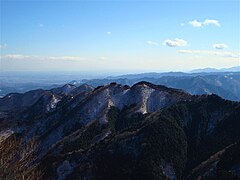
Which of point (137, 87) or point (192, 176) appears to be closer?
point (192, 176)

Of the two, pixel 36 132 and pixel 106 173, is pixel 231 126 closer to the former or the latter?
pixel 106 173

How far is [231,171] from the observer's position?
245 feet

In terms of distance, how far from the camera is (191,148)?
10269cm

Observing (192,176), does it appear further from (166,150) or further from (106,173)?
(106,173)

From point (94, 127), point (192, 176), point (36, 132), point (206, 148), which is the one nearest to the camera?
point (192, 176)

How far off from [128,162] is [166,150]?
1134 centimetres

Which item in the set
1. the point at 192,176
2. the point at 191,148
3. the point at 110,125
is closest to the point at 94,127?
the point at 110,125

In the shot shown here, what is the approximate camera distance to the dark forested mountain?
88.6 meters

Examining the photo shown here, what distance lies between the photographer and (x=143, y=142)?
324 ft

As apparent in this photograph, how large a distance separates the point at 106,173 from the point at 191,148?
2748 cm

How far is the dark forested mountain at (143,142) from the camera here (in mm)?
88625

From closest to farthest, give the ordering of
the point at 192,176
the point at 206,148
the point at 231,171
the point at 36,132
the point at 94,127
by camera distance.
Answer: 1. the point at 231,171
2. the point at 192,176
3. the point at 206,148
4. the point at 94,127
5. the point at 36,132

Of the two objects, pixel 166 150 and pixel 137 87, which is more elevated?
pixel 137 87

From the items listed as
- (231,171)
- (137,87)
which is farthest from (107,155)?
(137,87)
